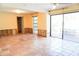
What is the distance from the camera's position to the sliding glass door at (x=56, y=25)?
620cm

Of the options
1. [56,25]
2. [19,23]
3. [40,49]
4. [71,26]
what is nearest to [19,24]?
[19,23]

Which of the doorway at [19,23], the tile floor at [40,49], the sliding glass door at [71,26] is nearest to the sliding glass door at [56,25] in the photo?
the sliding glass door at [71,26]

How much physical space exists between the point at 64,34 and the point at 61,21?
810 millimetres

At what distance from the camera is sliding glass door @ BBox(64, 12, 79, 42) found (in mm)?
5340

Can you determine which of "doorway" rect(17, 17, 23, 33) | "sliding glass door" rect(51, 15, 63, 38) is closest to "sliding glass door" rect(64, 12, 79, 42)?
"sliding glass door" rect(51, 15, 63, 38)

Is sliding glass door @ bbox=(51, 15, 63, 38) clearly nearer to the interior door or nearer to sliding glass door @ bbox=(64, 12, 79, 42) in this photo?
sliding glass door @ bbox=(64, 12, 79, 42)

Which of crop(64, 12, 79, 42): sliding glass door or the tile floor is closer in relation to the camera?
the tile floor

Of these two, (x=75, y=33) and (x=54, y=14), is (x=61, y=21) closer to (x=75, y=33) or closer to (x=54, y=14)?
(x=54, y=14)

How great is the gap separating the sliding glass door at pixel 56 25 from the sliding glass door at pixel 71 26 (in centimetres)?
39

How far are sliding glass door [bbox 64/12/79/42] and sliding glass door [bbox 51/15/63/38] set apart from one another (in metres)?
0.39

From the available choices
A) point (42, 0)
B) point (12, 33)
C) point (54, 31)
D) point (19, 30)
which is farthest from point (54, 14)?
point (42, 0)

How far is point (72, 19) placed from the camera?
560 centimetres

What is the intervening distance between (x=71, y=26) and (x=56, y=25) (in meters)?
1.18

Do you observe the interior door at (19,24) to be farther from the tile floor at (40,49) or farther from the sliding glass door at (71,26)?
the sliding glass door at (71,26)
